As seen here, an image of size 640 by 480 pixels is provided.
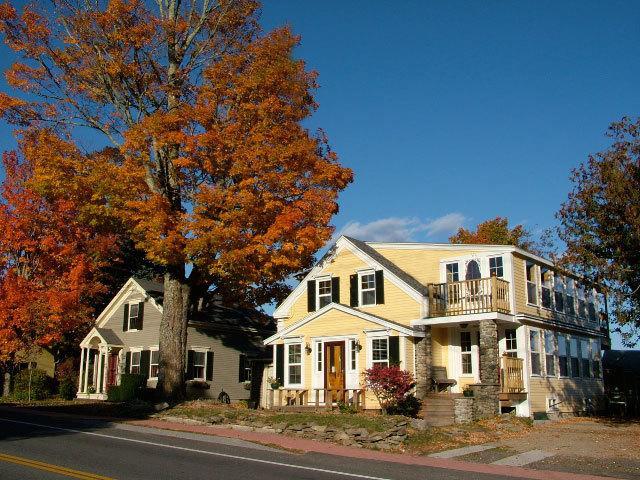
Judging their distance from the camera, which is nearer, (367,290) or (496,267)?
(496,267)

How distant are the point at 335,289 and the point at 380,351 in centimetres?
432

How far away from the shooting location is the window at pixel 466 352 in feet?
85.4

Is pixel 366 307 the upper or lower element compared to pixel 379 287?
lower

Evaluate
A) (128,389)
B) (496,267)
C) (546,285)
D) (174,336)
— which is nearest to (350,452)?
(174,336)

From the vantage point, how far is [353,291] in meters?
28.1

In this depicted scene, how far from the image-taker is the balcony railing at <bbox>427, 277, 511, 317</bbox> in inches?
958

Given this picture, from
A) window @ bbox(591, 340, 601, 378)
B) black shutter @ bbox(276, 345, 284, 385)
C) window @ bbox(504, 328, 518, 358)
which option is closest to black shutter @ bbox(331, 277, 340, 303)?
black shutter @ bbox(276, 345, 284, 385)

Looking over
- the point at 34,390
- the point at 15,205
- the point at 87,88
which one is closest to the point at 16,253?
the point at 15,205

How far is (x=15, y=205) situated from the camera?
33688 mm

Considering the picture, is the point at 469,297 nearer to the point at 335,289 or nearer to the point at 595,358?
the point at 335,289

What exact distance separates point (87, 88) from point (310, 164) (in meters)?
9.20

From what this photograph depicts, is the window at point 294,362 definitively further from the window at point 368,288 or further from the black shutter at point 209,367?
the black shutter at point 209,367

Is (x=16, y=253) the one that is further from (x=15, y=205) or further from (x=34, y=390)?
(x=34, y=390)

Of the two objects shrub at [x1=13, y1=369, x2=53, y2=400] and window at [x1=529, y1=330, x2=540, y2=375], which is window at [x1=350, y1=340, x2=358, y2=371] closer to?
window at [x1=529, y1=330, x2=540, y2=375]
